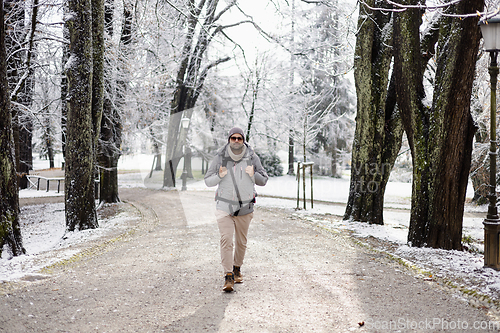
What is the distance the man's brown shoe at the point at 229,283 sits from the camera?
480cm

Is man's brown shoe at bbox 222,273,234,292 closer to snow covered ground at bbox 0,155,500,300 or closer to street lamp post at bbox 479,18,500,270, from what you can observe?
snow covered ground at bbox 0,155,500,300

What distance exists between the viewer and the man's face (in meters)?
4.97

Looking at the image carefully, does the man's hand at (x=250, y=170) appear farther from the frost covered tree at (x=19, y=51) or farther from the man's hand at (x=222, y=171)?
the frost covered tree at (x=19, y=51)

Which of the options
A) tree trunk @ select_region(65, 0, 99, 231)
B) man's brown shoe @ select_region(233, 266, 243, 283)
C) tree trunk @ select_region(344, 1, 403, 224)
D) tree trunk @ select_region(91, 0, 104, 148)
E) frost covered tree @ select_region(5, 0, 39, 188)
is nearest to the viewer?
man's brown shoe @ select_region(233, 266, 243, 283)

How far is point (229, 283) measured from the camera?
4.83 m

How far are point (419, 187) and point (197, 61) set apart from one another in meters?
18.8

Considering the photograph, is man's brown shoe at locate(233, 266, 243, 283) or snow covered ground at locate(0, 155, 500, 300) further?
snow covered ground at locate(0, 155, 500, 300)

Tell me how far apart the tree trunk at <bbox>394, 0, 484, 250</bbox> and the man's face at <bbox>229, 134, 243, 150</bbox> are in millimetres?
3842

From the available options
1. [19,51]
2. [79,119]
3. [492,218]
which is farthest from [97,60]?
[492,218]

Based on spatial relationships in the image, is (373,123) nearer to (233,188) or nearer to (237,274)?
(233,188)

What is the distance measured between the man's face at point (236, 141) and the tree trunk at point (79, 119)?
19.5 feet

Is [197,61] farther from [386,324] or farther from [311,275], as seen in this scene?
[386,324]

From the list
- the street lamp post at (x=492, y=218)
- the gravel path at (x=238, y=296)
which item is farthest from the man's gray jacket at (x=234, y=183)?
the street lamp post at (x=492, y=218)

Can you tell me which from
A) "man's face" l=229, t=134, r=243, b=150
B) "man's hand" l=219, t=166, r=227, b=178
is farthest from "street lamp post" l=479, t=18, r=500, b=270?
"man's hand" l=219, t=166, r=227, b=178
